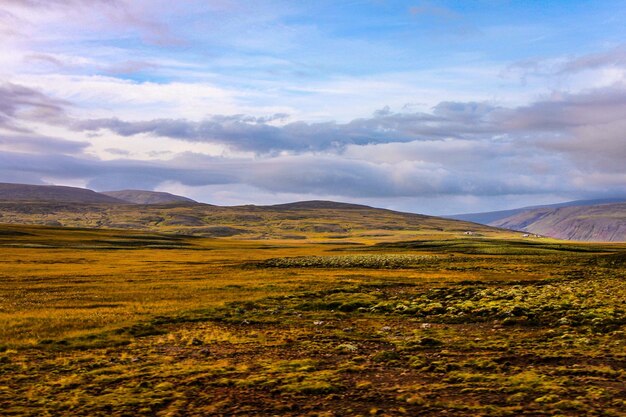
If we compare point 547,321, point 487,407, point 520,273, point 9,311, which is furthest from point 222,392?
point 520,273

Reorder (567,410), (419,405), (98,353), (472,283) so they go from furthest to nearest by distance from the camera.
A: (472,283) → (98,353) → (419,405) → (567,410)

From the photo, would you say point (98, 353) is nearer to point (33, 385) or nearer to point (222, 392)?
point (33, 385)

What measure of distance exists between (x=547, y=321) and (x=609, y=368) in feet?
41.5

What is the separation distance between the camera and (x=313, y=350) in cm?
2628

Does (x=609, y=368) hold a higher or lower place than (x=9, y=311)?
higher

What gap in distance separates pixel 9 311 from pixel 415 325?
112 ft

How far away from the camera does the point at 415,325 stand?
3356 cm

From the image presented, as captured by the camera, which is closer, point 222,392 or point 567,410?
point 567,410

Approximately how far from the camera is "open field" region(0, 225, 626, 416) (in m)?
17.7

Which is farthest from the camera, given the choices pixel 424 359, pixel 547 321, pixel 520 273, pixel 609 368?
pixel 520 273

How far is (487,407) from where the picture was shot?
16.6 metres

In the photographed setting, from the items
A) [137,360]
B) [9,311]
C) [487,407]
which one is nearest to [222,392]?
[137,360]

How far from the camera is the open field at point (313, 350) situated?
17656mm

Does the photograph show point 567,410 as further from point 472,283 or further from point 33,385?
point 472,283
